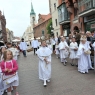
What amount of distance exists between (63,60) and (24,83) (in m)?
4.44

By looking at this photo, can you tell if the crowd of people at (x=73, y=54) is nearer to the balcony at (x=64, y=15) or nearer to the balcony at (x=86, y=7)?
the balcony at (x=86, y=7)

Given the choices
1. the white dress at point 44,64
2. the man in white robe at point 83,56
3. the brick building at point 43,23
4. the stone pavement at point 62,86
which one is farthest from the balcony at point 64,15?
the brick building at point 43,23

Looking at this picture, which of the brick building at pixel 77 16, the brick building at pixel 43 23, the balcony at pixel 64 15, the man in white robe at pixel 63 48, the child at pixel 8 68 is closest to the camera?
the child at pixel 8 68

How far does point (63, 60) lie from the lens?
1057cm

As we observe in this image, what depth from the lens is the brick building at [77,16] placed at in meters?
19.7

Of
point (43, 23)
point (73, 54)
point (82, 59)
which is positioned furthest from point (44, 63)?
point (43, 23)

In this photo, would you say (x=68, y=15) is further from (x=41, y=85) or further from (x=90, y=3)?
(x=41, y=85)

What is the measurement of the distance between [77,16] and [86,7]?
3929mm

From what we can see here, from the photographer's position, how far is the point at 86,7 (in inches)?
787

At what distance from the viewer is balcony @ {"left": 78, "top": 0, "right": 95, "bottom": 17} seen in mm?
18566

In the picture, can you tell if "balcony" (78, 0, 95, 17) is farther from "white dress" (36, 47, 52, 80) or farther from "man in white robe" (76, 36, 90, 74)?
"white dress" (36, 47, 52, 80)

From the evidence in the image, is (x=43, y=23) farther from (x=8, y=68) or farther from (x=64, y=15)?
(x=8, y=68)

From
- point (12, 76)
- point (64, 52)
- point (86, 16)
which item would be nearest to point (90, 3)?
point (86, 16)

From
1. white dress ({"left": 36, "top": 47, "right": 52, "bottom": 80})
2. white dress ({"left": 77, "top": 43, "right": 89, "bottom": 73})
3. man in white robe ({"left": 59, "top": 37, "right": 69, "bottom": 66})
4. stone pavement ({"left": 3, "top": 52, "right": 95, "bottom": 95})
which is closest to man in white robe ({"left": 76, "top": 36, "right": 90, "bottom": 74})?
white dress ({"left": 77, "top": 43, "right": 89, "bottom": 73})
